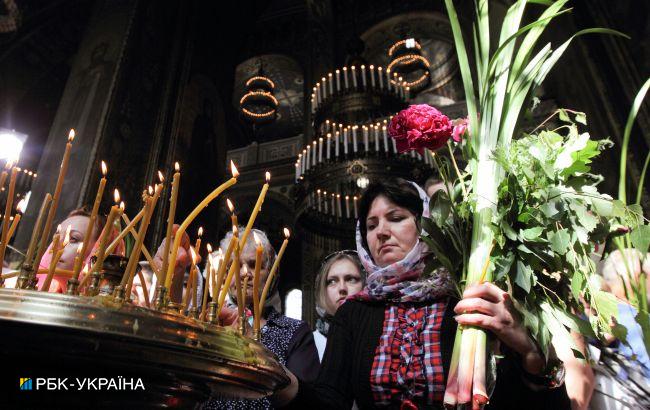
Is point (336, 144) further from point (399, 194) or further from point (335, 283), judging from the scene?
point (399, 194)

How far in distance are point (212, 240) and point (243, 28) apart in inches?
246

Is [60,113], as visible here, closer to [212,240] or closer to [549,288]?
[212,240]

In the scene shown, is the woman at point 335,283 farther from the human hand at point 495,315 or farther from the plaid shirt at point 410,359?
the human hand at point 495,315

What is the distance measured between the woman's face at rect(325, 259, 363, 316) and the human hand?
181cm

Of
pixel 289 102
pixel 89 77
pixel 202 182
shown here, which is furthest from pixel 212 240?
pixel 289 102

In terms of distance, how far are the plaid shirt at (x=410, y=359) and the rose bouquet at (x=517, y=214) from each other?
0.32 meters

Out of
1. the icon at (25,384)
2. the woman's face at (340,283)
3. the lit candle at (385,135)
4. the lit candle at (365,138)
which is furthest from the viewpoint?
the lit candle at (365,138)

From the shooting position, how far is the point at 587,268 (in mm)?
974

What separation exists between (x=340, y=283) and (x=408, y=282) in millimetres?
1313

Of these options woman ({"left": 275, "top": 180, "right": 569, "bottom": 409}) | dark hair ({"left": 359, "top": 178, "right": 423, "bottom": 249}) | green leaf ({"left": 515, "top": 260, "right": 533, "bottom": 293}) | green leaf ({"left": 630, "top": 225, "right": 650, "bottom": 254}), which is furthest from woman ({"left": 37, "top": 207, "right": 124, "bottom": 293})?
green leaf ({"left": 630, "top": 225, "right": 650, "bottom": 254})

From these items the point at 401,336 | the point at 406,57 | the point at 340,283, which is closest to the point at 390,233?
the point at 401,336

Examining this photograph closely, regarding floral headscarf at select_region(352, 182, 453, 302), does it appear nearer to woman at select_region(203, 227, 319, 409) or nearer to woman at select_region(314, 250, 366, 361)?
woman at select_region(203, 227, 319, 409)

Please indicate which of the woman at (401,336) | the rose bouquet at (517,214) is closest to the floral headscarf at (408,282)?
the woman at (401,336)

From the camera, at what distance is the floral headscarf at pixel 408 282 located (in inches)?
55.3
